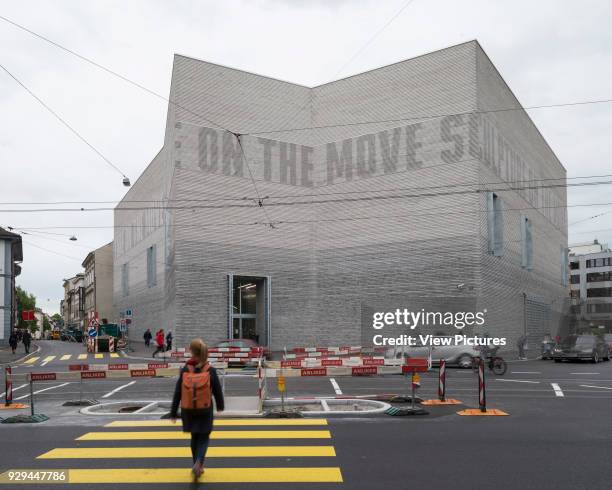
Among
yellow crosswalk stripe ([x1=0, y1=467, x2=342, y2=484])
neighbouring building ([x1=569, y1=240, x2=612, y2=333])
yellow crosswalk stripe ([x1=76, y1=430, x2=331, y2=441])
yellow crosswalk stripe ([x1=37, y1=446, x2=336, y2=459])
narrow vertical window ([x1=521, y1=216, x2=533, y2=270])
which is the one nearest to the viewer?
yellow crosswalk stripe ([x1=0, y1=467, x2=342, y2=484])

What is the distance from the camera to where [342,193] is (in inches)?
1592

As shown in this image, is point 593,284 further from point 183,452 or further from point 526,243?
point 183,452

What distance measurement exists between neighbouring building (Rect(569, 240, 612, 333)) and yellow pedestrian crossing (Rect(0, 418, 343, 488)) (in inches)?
4165

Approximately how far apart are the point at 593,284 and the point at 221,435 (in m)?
115

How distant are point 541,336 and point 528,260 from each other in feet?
19.9

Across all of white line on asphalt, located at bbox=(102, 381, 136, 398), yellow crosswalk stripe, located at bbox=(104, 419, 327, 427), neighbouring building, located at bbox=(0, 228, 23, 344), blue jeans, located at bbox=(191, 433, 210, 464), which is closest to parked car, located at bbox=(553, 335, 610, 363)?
white line on asphalt, located at bbox=(102, 381, 136, 398)

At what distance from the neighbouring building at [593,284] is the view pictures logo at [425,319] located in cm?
7730

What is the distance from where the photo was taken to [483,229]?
119 feet

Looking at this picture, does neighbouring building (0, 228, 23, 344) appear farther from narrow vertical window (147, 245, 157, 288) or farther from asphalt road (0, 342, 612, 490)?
asphalt road (0, 342, 612, 490)

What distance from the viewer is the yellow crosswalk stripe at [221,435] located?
31.1 feet

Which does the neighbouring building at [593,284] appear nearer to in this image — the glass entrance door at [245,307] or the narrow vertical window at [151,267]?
the narrow vertical window at [151,267]

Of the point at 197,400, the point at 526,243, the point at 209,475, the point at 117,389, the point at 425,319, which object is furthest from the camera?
the point at 526,243

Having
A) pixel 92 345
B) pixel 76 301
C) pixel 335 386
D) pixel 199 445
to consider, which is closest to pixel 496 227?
pixel 335 386

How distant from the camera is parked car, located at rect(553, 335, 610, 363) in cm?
3184
